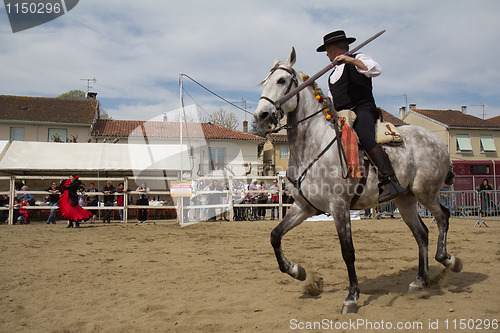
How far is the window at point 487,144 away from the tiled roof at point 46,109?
136ft

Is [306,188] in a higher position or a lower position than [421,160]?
lower

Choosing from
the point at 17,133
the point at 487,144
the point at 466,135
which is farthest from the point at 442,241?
the point at 487,144

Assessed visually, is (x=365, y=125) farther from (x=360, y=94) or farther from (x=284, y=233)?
(x=284, y=233)

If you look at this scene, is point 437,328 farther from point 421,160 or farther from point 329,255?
point 329,255

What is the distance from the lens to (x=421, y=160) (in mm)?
5160

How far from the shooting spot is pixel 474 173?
78.7 ft

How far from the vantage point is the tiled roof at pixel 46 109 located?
3791 cm

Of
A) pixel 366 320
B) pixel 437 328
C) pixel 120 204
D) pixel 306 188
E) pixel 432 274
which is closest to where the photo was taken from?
pixel 437 328

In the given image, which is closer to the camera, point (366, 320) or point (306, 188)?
point (366, 320)

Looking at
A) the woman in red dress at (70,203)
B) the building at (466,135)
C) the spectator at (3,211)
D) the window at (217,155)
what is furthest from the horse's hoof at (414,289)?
the building at (466,135)

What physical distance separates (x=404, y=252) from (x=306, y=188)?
435 centimetres

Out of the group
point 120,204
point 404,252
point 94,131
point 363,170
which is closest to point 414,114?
point 94,131

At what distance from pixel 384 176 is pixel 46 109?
4185 centimetres

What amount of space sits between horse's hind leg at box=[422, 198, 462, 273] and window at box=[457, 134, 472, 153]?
136 feet
